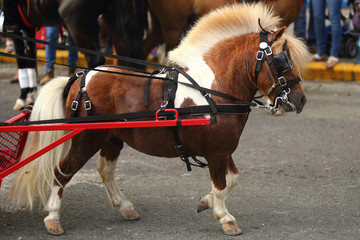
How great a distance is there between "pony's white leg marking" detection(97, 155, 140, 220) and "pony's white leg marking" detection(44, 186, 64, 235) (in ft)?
1.37

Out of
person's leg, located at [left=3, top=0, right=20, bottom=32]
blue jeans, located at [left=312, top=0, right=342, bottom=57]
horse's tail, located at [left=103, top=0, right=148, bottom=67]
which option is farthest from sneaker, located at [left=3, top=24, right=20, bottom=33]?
blue jeans, located at [left=312, top=0, right=342, bottom=57]

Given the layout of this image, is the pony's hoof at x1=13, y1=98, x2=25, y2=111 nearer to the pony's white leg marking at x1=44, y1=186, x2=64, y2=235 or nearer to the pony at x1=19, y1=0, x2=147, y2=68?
the pony at x1=19, y1=0, x2=147, y2=68

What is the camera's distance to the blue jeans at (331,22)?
909 centimetres

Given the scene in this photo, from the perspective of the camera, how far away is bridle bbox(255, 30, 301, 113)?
12.6ft

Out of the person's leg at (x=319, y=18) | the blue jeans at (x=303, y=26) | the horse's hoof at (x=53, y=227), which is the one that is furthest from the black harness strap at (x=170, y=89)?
the blue jeans at (x=303, y=26)

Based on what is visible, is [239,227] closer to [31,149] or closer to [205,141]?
[205,141]

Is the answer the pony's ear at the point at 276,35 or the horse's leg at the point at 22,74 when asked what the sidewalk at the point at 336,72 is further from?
the pony's ear at the point at 276,35

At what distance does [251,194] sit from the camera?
195 inches

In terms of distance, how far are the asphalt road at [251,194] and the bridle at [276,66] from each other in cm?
98

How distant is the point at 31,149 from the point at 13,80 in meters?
5.34

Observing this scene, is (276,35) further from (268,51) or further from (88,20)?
(88,20)

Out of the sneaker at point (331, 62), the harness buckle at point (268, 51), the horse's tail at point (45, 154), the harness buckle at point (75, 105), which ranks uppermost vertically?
the harness buckle at point (268, 51)

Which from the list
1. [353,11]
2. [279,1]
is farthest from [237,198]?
[353,11]

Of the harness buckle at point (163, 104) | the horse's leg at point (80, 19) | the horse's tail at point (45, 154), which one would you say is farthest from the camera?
the horse's leg at point (80, 19)
